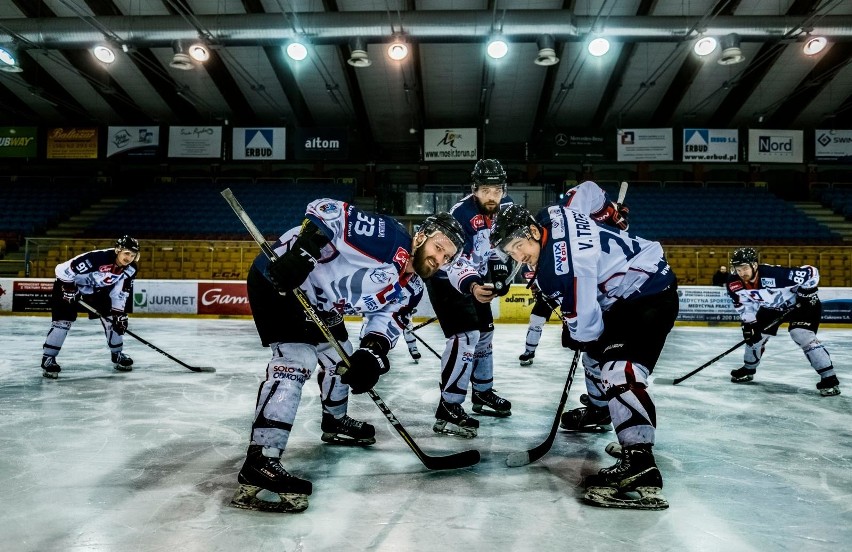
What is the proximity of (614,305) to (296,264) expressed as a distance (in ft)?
4.84

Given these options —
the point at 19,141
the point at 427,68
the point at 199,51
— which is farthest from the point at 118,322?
the point at 19,141

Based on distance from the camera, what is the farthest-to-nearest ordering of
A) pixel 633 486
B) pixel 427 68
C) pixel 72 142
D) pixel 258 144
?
1. pixel 72 142
2. pixel 258 144
3. pixel 427 68
4. pixel 633 486

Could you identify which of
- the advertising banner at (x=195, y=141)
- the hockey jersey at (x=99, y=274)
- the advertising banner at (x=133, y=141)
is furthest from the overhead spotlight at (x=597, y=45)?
the advertising banner at (x=133, y=141)

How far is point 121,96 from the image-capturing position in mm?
17156

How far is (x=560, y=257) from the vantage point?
230 centimetres

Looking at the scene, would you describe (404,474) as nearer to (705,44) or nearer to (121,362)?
(121,362)

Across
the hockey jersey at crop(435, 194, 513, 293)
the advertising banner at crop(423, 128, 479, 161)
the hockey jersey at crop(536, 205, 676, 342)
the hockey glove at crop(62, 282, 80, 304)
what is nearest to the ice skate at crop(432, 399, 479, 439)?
the hockey jersey at crop(435, 194, 513, 293)

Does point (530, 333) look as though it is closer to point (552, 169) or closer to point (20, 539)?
point (20, 539)

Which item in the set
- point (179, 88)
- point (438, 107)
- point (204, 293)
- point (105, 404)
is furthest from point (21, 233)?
point (105, 404)

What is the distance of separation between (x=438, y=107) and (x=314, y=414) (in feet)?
52.0

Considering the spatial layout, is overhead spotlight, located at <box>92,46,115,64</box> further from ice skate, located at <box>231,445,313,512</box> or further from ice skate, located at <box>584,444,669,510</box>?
ice skate, located at <box>584,444,669,510</box>

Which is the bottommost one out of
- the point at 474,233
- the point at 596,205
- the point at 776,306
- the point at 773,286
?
the point at 776,306

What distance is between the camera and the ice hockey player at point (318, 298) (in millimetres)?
2154

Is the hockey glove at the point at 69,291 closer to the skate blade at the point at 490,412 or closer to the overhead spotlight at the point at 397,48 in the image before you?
the skate blade at the point at 490,412
